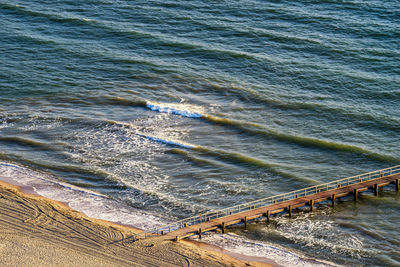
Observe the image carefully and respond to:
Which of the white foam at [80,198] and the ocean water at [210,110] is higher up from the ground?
the ocean water at [210,110]

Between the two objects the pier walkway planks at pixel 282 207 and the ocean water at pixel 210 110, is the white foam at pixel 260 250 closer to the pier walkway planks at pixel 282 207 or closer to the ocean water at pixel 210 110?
the ocean water at pixel 210 110

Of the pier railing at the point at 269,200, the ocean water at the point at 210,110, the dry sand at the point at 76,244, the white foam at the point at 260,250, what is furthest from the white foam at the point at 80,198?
the white foam at the point at 260,250

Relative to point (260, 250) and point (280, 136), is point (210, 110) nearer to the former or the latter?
point (280, 136)

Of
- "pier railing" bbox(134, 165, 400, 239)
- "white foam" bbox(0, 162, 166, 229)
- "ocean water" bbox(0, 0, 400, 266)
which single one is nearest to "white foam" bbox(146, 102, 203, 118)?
"ocean water" bbox(0, 0, 400, 266)

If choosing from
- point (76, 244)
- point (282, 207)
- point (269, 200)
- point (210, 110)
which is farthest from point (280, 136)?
point (76, 244)

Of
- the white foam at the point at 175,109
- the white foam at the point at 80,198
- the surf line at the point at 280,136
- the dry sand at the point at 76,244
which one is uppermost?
Answer: the white foam at the point at 175,109

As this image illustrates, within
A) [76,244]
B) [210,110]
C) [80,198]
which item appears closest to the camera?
[76,244]
